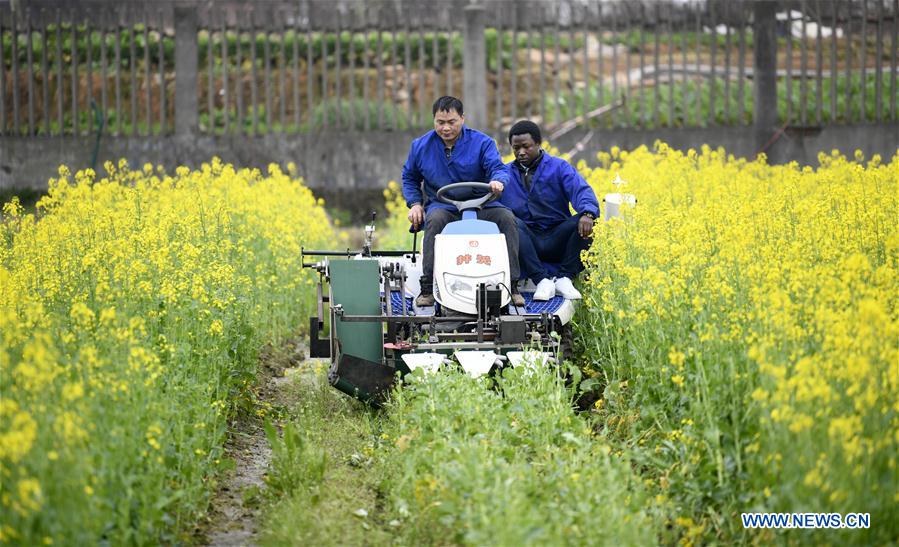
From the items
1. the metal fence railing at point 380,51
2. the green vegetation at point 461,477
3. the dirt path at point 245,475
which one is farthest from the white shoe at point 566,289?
the metal fence railing at point 380,51

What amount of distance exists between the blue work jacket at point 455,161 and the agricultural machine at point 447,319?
0.31 meters

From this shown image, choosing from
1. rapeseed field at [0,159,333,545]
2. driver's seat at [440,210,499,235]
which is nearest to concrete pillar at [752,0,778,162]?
rapeseed field at [0,159,333,545]

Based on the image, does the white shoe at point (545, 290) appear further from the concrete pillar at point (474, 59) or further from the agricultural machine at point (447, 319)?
the concrete pillar at point (474, 59)

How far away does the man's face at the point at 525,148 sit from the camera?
920 cm

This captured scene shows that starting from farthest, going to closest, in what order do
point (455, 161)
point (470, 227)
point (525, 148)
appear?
point (525, 148) → point (455, 161) → point (470, 227)

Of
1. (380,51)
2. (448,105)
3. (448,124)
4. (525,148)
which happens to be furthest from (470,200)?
(380,51)

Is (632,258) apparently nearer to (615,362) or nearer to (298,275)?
(615,362)

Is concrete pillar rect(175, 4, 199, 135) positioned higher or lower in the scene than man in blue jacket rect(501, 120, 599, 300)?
higher

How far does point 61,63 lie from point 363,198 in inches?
173

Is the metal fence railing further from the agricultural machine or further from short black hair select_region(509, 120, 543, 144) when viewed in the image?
the agricultural machine

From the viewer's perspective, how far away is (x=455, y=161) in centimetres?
870

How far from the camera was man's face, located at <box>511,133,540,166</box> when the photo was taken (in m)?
9.20

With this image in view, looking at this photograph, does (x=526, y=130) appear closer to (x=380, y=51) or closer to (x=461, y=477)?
(x=461, y=477)

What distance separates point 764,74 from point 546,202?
26.7ft
